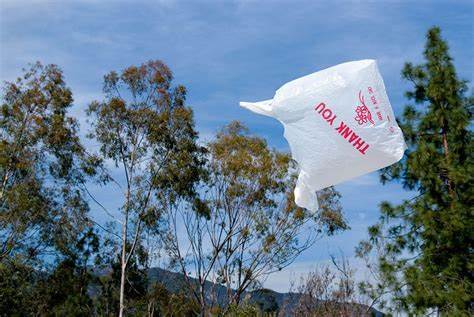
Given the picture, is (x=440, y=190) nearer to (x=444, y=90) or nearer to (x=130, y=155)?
(x=444, y=90)

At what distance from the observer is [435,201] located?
8500 mm

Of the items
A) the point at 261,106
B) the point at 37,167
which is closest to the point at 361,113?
the point at 261,106

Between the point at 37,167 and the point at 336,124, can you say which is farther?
the point at 37,167

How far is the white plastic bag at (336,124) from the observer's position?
14.3 ft

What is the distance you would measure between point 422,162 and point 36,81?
41.3ft

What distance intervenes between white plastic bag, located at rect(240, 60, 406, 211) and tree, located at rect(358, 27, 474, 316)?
4046 mm

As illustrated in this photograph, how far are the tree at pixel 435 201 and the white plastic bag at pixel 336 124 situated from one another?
405 centimetres

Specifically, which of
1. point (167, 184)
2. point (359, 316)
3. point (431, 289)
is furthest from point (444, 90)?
point (167, 184)

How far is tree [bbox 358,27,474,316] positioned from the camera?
8109 mm

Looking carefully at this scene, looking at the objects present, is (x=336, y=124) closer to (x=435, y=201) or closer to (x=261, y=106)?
(x=261, y=106)

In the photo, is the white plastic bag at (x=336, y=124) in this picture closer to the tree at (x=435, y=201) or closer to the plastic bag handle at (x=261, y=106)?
the plastic bag handle at (x=261, y=106)

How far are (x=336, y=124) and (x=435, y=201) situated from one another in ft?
15.2

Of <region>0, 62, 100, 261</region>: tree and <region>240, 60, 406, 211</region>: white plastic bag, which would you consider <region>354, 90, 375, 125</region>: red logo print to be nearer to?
<region>240, 60, 406, 211</region>: white plastic bag

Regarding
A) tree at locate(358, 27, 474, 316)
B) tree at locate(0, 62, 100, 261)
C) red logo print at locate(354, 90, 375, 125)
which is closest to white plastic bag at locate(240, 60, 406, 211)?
red logo print at locate(354, 90, 375, 125)
